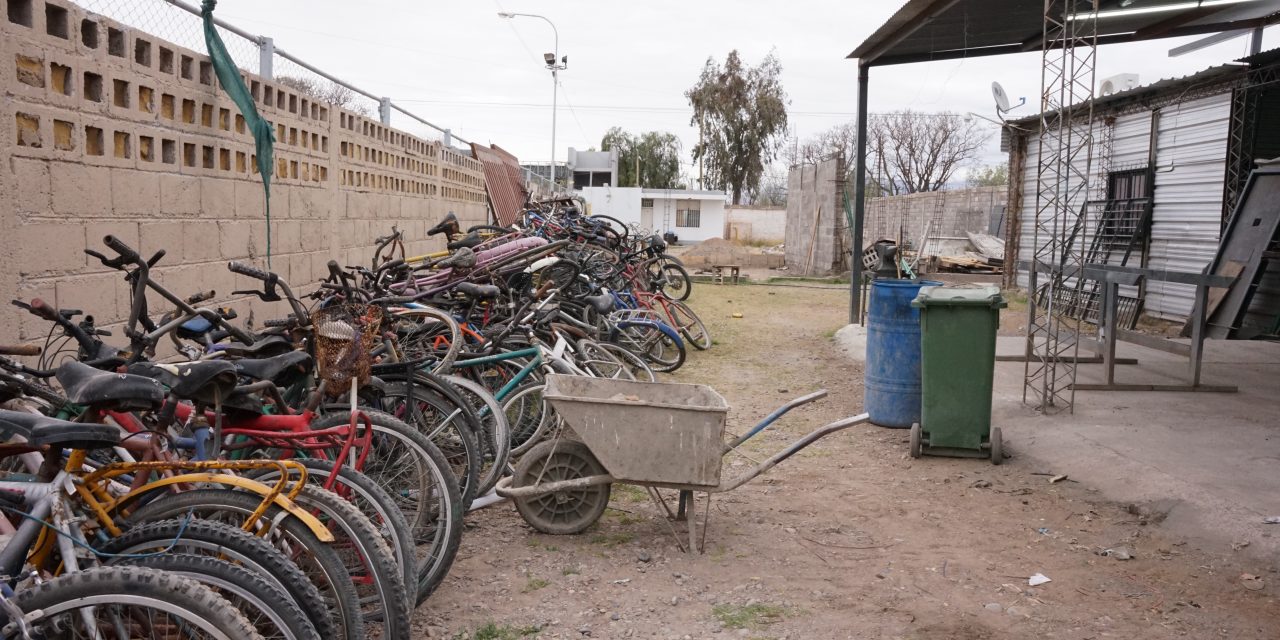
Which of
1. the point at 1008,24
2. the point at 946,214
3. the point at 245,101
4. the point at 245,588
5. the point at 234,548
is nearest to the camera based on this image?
the point at 245,588

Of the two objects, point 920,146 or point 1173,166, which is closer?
point 1173,166

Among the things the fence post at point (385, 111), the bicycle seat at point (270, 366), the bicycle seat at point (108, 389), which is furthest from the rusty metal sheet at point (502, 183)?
the bicycle seat at point (108, 389)

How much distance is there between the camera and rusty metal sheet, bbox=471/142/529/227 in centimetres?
1617

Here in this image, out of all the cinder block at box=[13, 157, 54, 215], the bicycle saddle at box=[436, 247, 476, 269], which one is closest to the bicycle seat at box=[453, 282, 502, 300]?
the bicycle saddle at box=[436, 247, 476, 269]

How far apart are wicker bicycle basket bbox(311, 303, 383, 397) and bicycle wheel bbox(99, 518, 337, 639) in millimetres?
1283

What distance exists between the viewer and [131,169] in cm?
439

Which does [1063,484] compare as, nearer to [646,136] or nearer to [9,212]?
[9,212]

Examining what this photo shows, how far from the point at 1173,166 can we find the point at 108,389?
13.2 metres

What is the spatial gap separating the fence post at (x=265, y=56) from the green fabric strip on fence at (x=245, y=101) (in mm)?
439

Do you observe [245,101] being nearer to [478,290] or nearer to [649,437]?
[478,290]

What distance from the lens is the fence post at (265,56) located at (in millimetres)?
6031

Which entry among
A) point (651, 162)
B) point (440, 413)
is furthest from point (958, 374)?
point (651, 162)

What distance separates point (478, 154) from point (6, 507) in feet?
47.0

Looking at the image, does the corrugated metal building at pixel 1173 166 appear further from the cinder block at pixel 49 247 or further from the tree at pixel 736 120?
the tree at pixel 736 120
